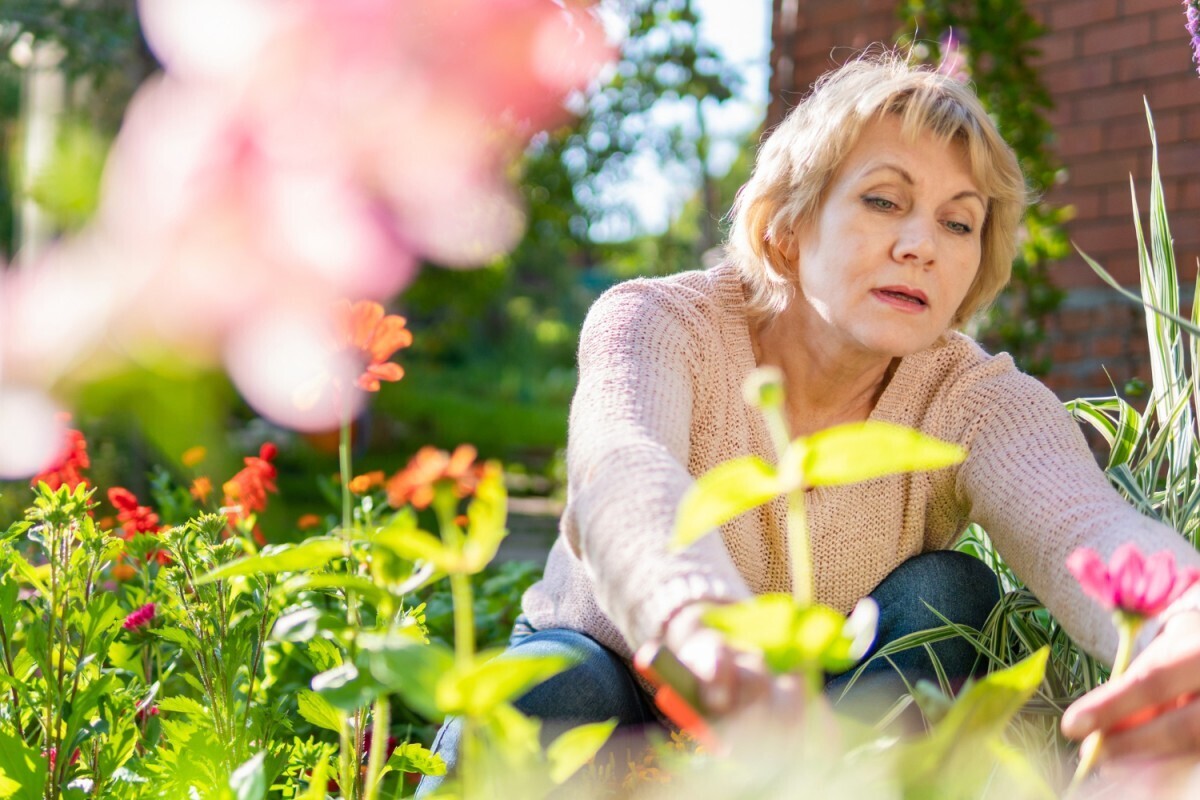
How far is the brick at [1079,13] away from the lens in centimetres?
380

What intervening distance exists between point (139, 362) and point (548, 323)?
17530mm

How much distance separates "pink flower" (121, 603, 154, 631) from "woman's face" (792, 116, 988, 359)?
91cm

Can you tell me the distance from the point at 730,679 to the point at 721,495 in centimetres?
17

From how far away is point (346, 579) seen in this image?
72cm

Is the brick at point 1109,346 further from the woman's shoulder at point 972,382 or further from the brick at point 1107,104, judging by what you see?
the woman's shoulder at point 972,382

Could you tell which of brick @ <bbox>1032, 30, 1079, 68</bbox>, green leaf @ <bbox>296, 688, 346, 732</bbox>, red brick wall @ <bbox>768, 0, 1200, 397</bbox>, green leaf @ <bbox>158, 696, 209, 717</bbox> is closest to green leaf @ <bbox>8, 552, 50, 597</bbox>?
green leaf @ <bbox>158, 696, 209, 717</bbox>

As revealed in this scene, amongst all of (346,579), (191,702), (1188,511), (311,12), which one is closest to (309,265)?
(311,12)

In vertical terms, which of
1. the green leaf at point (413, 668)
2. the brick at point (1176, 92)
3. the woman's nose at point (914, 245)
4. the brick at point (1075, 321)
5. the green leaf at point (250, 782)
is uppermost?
the brick at point (1176, 92)

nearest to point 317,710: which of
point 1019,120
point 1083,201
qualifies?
point 1019,120

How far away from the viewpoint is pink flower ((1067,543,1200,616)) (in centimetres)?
68

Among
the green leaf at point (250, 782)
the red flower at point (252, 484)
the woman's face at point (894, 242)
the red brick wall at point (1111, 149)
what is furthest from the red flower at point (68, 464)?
the red brick wall at point (1111, 149)

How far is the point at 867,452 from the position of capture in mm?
601

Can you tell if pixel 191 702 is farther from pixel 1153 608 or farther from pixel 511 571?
pixel 511 571

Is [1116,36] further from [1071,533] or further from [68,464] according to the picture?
[68,464]
